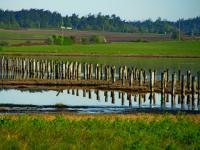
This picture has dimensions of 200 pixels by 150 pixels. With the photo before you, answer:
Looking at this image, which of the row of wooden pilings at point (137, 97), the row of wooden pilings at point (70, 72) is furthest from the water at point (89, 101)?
the row of wooden pilings at point (70, 72)

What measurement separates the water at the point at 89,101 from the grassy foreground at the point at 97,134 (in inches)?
522

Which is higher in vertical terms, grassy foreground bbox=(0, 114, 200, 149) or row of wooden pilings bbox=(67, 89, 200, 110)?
grassy foreground bbox=(0, 114, 200, 149)

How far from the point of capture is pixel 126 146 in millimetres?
22594

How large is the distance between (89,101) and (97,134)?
23855 millimetres

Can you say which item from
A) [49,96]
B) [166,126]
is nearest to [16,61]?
[49,96]

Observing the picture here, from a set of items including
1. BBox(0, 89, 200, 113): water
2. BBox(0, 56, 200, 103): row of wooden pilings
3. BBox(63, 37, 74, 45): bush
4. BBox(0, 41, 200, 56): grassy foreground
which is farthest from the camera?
BBox(63, 37, 74, 45): bush

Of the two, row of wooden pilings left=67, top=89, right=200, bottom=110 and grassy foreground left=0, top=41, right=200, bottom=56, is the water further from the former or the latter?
grassy foreground left=0, top=41, right=200, bottom=56

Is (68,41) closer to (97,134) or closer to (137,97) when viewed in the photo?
(137,97)

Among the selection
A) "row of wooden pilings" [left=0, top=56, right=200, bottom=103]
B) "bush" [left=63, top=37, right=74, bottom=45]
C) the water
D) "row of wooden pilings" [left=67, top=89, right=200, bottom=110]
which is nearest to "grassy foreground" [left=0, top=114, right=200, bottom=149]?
the water

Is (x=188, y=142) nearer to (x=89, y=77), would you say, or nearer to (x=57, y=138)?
(x=57, y=138)

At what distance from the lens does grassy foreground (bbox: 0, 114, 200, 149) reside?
22.4 metres

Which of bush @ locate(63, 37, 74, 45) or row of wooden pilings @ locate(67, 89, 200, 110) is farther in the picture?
bush @ locate(63, 37, 74, 45)

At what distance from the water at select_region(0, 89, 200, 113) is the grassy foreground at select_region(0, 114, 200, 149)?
13.3 m

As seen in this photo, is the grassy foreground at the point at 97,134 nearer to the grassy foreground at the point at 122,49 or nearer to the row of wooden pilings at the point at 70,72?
the row of wooden pilings at the point at 70,72
